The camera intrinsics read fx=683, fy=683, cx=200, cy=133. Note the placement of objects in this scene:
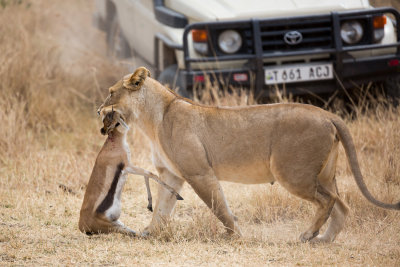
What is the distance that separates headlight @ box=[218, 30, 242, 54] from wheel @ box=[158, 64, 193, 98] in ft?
1.75

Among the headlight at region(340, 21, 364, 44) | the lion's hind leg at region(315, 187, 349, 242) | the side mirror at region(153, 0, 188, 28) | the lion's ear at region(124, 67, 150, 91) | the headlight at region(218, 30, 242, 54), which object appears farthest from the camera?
the side mirror at region(153, 0, 188, 28)

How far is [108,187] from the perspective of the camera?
15.1 feet

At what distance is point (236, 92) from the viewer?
6934 millimetres

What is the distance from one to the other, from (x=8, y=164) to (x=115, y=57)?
332cm

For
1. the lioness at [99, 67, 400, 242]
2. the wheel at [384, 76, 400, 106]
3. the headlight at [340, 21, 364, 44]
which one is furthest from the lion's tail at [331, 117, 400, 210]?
the wheel at [384, 76, 400, 106]

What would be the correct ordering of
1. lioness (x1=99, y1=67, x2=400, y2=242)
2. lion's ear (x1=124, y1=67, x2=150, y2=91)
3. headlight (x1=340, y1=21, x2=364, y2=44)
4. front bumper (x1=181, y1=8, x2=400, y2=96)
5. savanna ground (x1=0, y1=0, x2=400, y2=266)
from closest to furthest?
savanna ground (x1=0, y1=0, x2=400, y2=266), lioness (x1=99, y1=67, x2=400, y2=242), lion's ear (x1=124, y1=67, x2=150, y2=91), front bumper (x1=181, y1=8, x2=400, y2=96), headlight (x1=340, y1=21, x2=364, y2=44)

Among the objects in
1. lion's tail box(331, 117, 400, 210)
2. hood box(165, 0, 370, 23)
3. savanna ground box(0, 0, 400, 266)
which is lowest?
savanna ground box(0, 0, 400, 266)

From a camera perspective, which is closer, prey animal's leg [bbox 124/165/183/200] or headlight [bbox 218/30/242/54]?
prey animal's leg [bbox 124/165/183/200]

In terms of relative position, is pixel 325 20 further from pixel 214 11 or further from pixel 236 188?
pixel 236 188

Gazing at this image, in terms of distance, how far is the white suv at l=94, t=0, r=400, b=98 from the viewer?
6820 millimetres

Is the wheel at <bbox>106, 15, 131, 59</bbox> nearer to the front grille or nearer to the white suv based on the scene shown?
the white suv

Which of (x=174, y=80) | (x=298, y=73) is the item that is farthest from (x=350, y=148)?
(x=174, y=80)

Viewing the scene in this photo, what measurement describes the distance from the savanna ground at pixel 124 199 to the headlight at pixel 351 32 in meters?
0.74

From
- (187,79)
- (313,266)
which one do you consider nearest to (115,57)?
(187,79)
